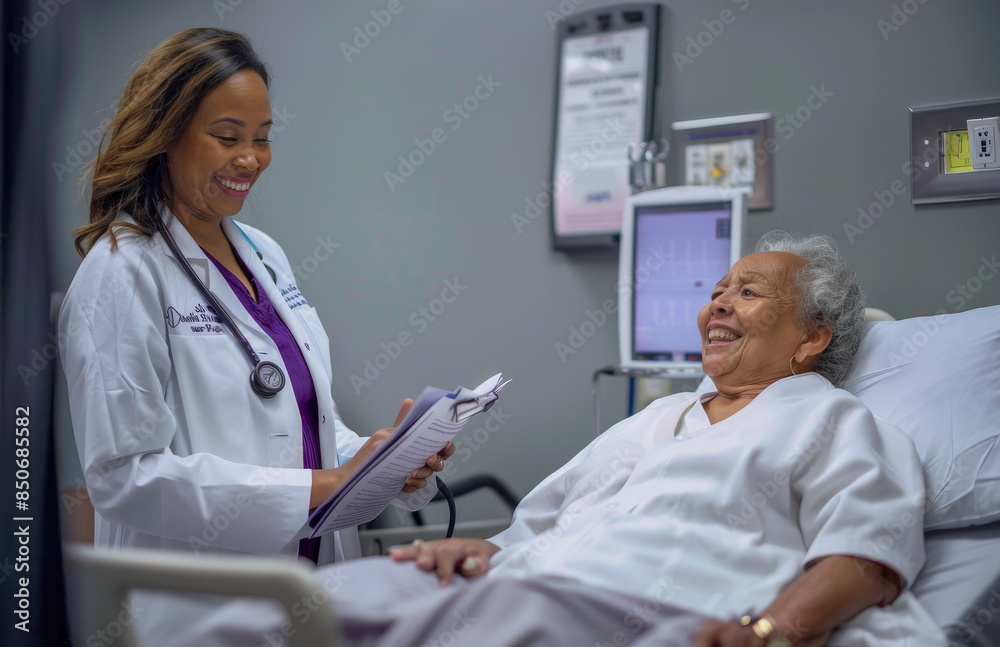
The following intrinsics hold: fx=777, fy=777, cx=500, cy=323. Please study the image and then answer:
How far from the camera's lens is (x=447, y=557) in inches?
48.8

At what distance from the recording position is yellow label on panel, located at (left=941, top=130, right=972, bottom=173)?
195cm

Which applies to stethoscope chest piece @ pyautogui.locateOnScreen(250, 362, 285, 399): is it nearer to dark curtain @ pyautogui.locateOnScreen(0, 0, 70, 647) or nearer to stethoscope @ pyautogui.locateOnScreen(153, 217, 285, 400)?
stethoscope @ pyautogui.locateOnScreen(153, 217, 285, 400)

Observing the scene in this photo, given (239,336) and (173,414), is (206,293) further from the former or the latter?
(173,414)

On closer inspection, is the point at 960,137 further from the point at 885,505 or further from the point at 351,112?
the point at 351,112

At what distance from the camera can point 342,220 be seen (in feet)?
9.42

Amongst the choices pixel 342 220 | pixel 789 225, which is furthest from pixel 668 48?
pixel 342 220

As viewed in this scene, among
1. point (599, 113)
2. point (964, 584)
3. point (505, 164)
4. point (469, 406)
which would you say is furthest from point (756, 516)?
point (505, 164)

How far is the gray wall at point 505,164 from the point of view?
2041 mm

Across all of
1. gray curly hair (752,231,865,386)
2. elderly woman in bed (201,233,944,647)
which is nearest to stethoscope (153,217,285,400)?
elderly woman in bed (201,233,944,647)

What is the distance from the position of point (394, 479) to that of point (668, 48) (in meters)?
1.63

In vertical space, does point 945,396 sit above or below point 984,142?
below

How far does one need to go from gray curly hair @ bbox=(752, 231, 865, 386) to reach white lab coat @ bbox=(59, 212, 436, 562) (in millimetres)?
991

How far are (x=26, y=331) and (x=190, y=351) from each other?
429 millimetres

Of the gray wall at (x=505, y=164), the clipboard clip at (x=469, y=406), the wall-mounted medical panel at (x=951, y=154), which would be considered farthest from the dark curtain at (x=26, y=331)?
the wall-mounted medical panel at (x=951, y=154)
